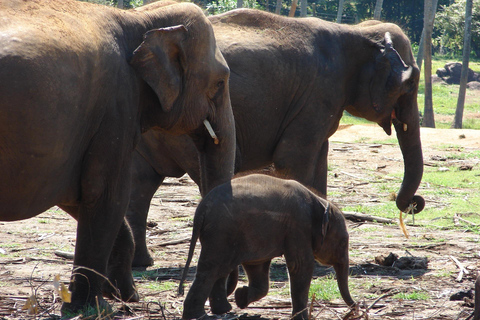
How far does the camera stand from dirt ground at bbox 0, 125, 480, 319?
15.5ft

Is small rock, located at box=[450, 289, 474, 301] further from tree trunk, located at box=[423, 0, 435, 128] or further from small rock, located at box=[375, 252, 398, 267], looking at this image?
tree trunk, located at box=[423, 0, 435, 128]

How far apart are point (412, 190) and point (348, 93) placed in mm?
1261

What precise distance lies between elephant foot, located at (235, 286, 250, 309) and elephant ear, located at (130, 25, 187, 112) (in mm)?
1207

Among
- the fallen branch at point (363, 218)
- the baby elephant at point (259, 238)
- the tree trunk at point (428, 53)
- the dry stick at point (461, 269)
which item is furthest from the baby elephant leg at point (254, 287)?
the tree trunk at point (428, 53)

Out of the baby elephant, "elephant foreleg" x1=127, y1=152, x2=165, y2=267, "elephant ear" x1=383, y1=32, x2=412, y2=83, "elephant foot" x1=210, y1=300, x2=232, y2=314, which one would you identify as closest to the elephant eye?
the baby elephant

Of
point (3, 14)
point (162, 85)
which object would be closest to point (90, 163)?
point (162, 85)

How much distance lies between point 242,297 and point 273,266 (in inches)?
58.9

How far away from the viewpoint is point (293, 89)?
21.8 ft

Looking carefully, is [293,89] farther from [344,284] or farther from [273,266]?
[344,284]

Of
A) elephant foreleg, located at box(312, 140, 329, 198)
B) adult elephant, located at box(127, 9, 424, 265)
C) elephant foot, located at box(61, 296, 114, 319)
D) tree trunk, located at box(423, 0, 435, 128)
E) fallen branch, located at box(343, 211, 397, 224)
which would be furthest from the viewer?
tree trunk, located at box(423, 0, 435, 128)

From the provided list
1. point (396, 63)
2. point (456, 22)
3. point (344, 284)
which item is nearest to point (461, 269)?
point (344, 284)

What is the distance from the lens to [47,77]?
374cm

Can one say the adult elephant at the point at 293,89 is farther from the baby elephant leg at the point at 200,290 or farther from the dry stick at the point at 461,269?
the baby elephant leg at the point at 200,290

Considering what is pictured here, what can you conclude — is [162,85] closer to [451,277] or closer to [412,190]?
[451,277]
